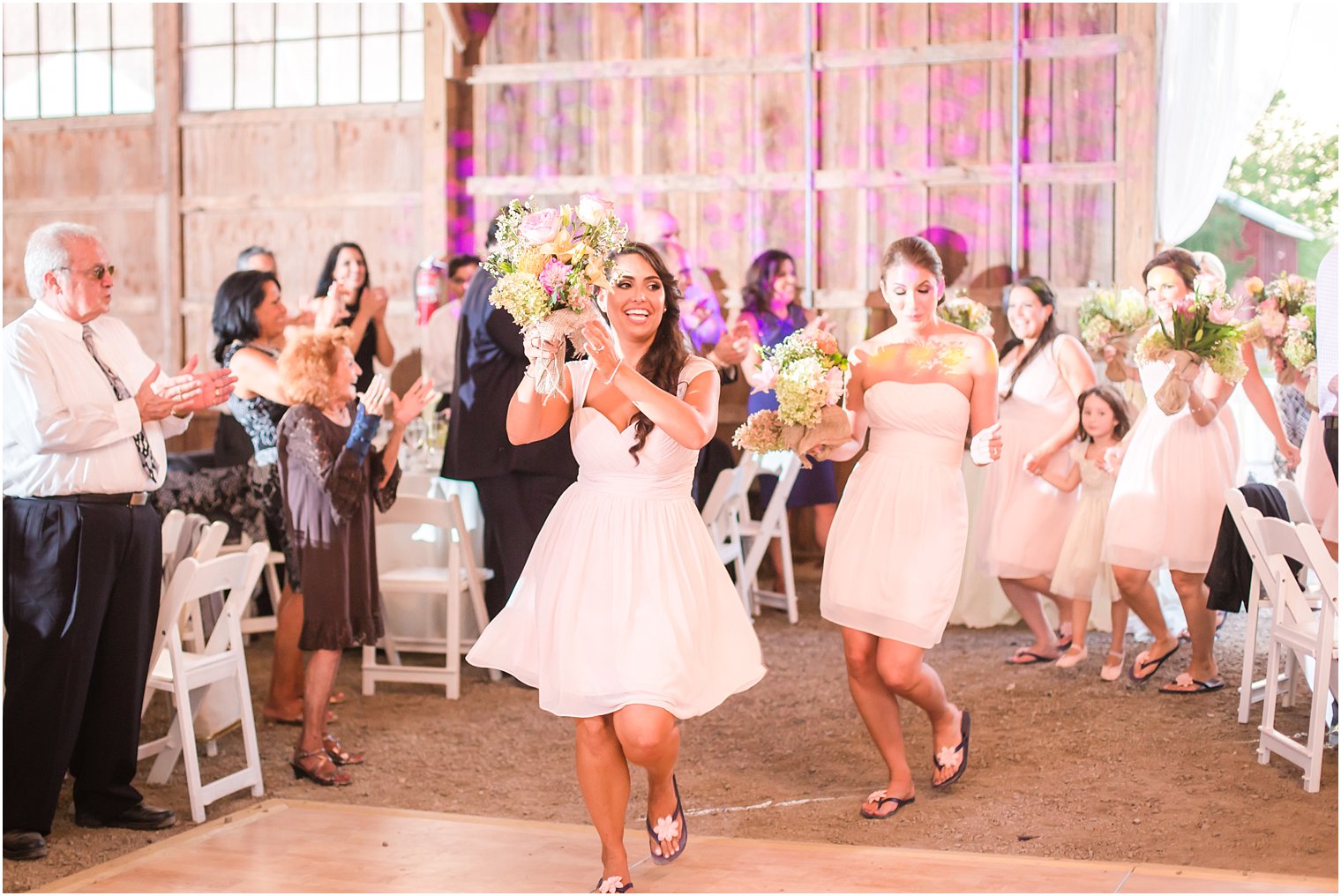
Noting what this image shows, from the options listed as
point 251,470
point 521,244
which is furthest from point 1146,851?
point 251,470

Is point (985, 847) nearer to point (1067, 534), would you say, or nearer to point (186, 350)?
point (1067, 534)

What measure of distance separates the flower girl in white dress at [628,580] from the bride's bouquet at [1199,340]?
8.58 feet

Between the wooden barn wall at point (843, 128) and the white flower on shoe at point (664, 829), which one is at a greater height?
the wooden barn wall at point (843, 128)

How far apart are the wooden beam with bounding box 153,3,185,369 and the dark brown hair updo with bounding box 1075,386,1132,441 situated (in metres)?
6.52

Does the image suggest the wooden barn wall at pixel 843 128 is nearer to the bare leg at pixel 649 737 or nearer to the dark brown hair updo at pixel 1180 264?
the dark brown hair updo at pixel 1180 264

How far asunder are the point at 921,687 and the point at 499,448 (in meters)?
2.12

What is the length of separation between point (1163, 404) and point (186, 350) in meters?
7.03

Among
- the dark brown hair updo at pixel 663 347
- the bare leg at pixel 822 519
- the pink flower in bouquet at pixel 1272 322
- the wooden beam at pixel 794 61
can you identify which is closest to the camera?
the dark brown hair updo at pixel 663 347

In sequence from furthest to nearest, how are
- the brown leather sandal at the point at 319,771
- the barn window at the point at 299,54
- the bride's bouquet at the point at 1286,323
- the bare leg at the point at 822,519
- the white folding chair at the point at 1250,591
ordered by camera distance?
the barn window at the point at 299,54 → the bare leg at the point at 822,519 → the bride's bouquet at the point at 1286,323 → the white folding chair at the point at 1250,591 → the brown leather sandal at the point at 319,771

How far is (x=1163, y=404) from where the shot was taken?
543 centimetres

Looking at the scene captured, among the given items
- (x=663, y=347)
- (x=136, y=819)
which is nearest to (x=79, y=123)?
(x=136, y=819)

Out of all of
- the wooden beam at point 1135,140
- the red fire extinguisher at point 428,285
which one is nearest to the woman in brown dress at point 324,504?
the red fire extinguisher at point 428,285

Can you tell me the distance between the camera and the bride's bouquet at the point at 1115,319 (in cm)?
600

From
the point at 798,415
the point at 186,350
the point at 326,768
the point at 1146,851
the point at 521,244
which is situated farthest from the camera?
the point at 186,350
